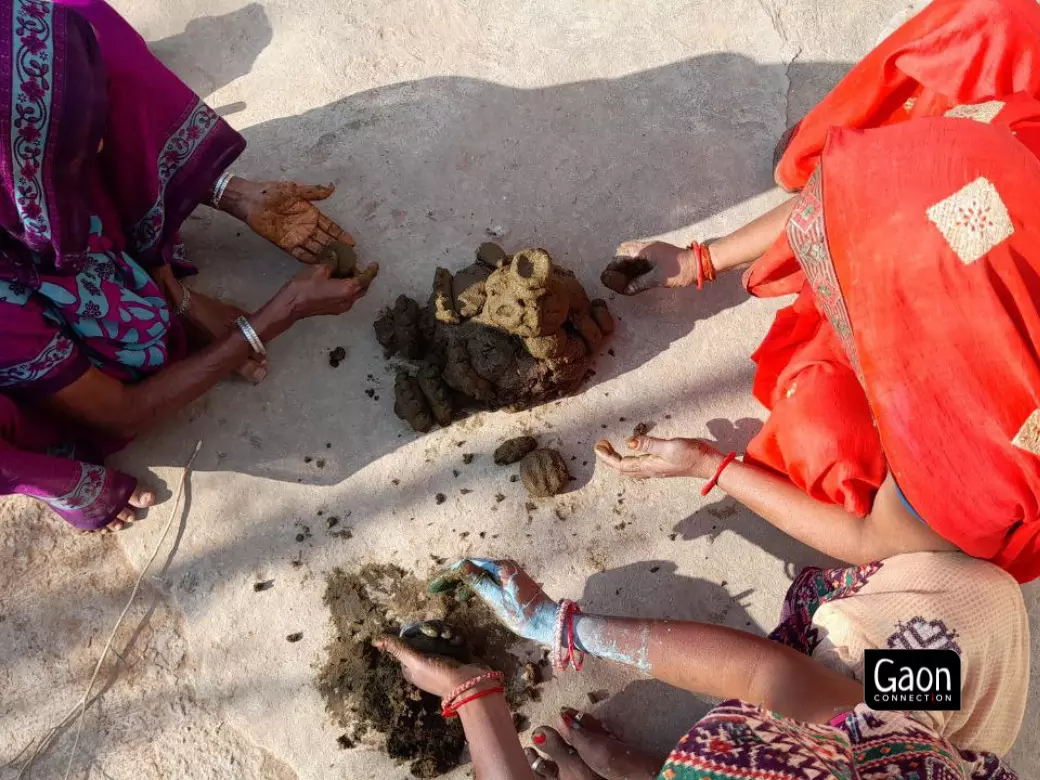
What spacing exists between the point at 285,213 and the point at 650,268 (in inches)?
46.2

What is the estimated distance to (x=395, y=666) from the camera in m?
2.06

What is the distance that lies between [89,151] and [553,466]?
143 cm

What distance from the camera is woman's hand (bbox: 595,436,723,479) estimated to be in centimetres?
206

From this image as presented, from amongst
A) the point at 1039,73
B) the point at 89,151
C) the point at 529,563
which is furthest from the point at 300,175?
the point at 1039,73

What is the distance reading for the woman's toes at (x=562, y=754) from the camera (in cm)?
202

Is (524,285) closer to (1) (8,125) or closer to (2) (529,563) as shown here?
(2) (529,563)

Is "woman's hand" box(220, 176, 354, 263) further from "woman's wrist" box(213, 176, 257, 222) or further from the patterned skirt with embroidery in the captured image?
the patterned skirt with embroidery

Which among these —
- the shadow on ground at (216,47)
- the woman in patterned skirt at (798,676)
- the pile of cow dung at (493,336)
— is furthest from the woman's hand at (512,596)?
the shadow on ground at (216,47)

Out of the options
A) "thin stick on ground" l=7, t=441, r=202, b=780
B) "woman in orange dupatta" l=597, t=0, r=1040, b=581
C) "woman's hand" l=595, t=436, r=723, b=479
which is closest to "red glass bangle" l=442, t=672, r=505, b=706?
"woman's hand" l=595, t=436, r=723, b=479

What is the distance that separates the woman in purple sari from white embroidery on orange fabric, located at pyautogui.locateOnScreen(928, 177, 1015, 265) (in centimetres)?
163

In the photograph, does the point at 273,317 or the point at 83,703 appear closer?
the point at 83,703

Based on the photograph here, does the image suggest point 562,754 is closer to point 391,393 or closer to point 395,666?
point 395,666

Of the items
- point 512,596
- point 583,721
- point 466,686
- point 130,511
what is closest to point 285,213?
point 130,511

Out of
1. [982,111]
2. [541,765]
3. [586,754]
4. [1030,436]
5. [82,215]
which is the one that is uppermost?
[982,111]
